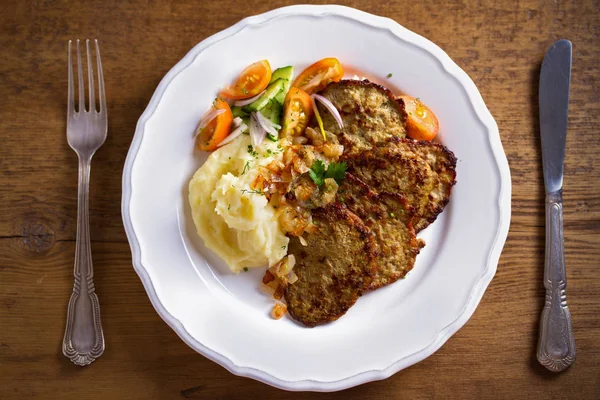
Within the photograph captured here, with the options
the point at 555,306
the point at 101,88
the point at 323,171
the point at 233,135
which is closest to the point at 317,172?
the point at 323,171

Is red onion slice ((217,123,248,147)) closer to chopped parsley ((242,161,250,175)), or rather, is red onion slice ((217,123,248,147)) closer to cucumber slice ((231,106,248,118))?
cucumber slice ((231,106,248,118))

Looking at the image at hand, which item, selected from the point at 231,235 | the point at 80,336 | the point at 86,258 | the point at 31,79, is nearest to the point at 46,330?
the point at 80,336

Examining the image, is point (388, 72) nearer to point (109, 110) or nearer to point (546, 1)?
point (546, 1)

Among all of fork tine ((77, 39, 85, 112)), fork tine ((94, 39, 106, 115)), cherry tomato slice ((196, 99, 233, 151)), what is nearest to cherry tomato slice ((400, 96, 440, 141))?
cherry tomato slice ((196, 99, 233, 151))

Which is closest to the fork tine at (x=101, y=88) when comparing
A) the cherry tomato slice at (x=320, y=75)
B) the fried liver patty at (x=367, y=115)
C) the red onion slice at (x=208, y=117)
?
the red onion slice at (x=208, y=117)

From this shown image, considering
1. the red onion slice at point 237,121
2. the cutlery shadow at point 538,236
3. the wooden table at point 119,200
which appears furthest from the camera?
the cutlery shadow at point 538,236

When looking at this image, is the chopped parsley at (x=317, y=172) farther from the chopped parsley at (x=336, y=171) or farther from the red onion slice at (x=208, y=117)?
the red onion slice at (x=208, y=117)

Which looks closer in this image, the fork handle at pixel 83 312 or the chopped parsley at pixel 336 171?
the chopped parsley at pixel 336 171

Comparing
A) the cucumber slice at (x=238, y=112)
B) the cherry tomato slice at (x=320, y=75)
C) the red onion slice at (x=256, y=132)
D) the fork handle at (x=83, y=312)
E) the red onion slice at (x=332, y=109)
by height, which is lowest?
the fork handle at (x=83, y=312)
